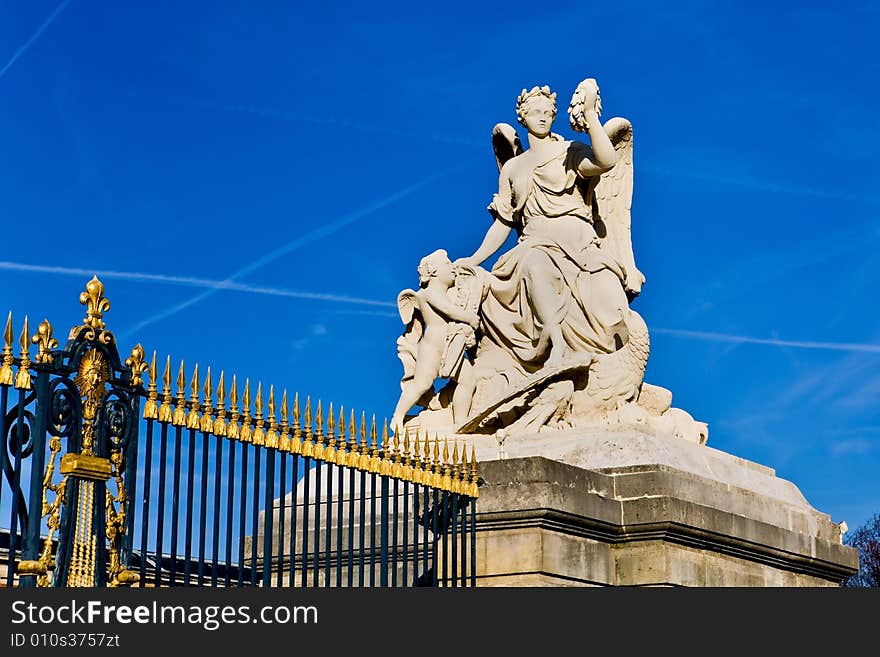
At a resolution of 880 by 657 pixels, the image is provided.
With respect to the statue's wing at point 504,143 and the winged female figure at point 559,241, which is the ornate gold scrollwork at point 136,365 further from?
the statue's wing at point 504,143

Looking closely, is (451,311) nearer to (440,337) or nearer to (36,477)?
(440,337)

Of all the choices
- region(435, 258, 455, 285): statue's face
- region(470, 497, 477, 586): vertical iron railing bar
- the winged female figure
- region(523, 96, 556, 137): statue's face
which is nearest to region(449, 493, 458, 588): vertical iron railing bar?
region(470, 497, 477, 586): vertical iron railing bar

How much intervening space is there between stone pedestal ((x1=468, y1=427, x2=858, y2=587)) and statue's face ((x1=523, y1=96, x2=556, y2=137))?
3.77 metres

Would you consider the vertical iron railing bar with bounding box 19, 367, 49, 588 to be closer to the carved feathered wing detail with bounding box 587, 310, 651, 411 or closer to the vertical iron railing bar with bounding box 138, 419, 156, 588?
the vertical iron railing bar with bounding box 138, 419, 156, 588

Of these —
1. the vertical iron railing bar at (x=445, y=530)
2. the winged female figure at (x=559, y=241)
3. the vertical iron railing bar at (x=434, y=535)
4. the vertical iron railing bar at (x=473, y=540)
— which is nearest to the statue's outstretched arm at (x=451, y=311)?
the winged female figure at (x=559, y=241)

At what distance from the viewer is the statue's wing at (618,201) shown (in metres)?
16.5

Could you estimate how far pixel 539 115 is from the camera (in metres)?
16.7

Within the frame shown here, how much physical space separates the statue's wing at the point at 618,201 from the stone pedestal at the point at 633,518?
8.33 ft

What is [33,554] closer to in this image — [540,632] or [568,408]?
[540,632]

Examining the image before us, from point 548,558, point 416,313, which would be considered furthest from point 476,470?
point 416,313

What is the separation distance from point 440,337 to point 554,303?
4.24ft

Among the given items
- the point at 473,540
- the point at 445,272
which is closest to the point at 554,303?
the point at 445,272

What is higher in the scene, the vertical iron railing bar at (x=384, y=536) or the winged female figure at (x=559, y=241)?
the winged female figure at (x=559, y=241)

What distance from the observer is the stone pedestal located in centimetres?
1262
